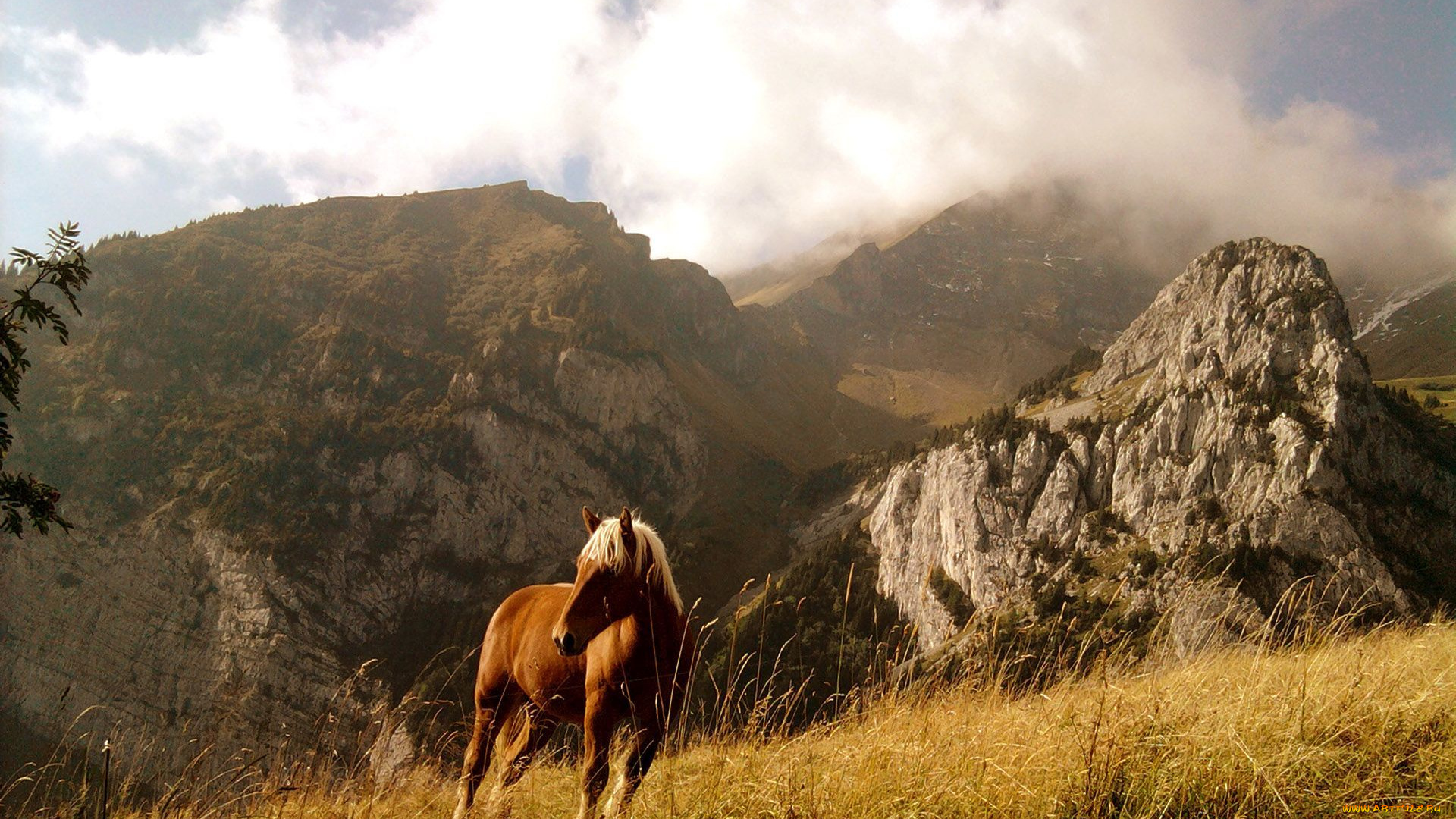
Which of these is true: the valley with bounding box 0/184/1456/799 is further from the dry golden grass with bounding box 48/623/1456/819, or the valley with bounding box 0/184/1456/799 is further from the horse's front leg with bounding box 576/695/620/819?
the horse's front leg with bounding box 576/695/620/819

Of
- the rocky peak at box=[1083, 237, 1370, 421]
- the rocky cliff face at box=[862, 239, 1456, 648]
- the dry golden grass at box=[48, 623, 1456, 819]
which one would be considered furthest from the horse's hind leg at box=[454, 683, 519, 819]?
the rocky peak at box=[1083, 237, 1370, 421]

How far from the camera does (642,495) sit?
178 metres

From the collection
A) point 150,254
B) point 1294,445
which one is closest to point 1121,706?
point 1294,445

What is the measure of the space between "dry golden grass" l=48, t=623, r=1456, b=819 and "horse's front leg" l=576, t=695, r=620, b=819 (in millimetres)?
537

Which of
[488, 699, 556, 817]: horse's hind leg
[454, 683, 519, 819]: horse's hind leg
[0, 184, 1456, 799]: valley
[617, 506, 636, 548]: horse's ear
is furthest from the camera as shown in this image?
[0, 184, 1456, 799]: valley

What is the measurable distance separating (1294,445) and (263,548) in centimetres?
15957

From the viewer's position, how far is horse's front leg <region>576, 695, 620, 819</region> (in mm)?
6121

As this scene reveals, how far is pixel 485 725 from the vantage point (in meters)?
7.79

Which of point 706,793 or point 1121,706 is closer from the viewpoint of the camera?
point 706,793

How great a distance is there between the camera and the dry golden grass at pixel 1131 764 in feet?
14.8

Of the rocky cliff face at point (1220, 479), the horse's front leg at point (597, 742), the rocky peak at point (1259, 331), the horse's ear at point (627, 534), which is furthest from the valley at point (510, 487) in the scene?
the horse's ear at point (627, 534)

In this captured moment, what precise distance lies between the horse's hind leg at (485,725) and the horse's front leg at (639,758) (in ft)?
6.77

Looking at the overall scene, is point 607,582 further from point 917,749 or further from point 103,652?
point 103,652

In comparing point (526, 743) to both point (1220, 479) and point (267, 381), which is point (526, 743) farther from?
point (267, 381)
